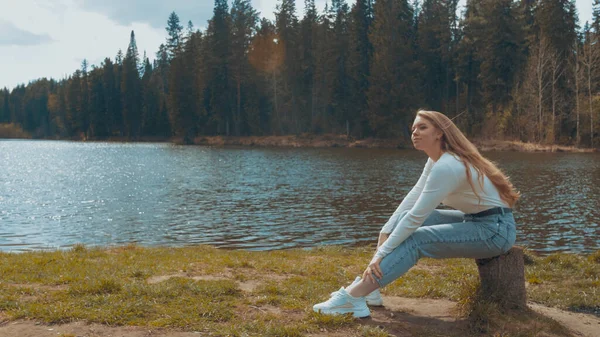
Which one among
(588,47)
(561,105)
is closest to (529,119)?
(561,105)

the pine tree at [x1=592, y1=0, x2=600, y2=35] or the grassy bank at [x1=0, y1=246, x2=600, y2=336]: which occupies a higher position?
the pine tree at [x1=592, y1=0, x2=600, y2=35]

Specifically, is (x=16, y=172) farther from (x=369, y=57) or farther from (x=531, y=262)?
(x=369, y=57)

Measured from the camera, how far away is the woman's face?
4.84 metres

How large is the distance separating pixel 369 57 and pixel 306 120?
552 inches

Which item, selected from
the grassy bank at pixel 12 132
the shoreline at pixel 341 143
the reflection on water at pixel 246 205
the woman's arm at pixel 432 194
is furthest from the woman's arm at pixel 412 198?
the grassy bank at pixel 12 132

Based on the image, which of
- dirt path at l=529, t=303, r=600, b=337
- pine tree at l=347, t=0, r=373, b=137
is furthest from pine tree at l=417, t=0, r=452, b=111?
dirt path at l=529, t=303, r=600, b=337

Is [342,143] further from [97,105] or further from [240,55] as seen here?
[97,105]

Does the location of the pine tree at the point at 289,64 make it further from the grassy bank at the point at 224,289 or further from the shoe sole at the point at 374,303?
the shoe sole at the point at 374,303

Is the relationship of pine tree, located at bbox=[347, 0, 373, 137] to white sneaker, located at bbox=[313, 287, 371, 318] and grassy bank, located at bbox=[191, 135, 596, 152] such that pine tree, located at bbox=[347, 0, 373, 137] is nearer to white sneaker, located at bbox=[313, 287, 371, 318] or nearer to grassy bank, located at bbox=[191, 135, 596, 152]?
grassy bank, located at bbox=[191, 135, 596, 152]

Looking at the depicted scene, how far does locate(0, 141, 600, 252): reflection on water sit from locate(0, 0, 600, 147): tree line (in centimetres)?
2169

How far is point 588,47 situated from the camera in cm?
5356

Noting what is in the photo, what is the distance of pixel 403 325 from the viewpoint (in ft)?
15.7

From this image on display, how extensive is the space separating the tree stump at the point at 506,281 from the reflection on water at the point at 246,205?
912 centimetres

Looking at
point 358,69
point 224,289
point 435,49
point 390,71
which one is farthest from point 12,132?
point 224,289
